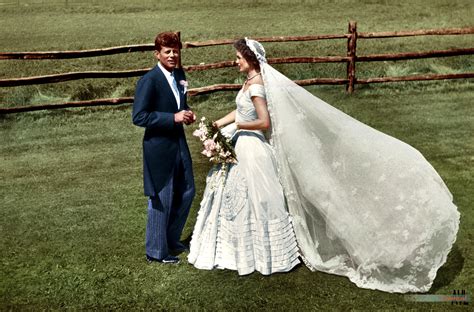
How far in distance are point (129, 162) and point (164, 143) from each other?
3463 millimetres

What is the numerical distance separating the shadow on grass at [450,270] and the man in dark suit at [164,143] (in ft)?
7.20

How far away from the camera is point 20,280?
5.46 meters

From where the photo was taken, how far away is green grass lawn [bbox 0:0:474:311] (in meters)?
5.13

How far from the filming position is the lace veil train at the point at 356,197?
5008 millimetres

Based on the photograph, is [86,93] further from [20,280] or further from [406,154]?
[406,154]

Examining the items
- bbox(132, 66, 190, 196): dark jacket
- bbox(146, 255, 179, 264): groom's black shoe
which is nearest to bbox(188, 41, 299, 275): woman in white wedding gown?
bbox(146, 255, 179, 264): groom's black shoe

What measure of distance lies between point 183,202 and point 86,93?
781 cm

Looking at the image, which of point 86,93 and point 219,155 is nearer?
point 219,155

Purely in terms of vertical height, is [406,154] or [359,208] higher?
[406,154]

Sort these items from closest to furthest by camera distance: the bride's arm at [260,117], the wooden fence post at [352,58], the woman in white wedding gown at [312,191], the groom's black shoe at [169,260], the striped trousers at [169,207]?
the woman in white wedding gown at [312,191] < the bride's arm at [260,117] < the striped trousers at [169,207] < the groom's black shoe at [169,260] < the wooden fence post at [352,58]

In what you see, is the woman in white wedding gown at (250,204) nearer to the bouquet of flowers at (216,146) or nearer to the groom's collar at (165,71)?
the bouquet of flowers at (216,146)

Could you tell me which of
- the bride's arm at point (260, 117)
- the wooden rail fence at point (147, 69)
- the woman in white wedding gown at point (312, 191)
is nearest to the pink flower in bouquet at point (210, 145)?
the woman in white wedding gown at point (312, 191)

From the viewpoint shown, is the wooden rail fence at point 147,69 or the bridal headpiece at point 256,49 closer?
the bridal headpiece at point 256,49

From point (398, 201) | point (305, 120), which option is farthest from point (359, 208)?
point (305, 120)
